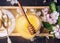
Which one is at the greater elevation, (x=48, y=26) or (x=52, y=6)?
(x=52, y=6)

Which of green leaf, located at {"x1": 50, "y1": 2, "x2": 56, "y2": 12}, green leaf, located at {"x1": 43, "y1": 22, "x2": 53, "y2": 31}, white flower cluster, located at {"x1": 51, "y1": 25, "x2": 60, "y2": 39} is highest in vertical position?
green leaf, located at {"x1": 50, "y1": 2, "x2": 56, "y2": 12}

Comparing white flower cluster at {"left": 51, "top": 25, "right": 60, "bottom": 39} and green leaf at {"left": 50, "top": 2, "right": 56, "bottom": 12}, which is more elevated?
green leaf at {"left": 50, "top": 2, "right": 56, "bottom": 12}

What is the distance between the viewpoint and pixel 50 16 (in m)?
1.35

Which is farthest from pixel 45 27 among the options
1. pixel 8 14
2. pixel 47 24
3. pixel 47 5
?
pixel 8 14

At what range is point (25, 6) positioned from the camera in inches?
52.8

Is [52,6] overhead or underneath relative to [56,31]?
overhead

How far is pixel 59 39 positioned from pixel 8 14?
13.5 inches

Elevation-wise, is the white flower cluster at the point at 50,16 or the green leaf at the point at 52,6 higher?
the green leaf at the point at 52,6

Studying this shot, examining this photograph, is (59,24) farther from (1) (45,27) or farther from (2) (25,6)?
(2) (25,6)

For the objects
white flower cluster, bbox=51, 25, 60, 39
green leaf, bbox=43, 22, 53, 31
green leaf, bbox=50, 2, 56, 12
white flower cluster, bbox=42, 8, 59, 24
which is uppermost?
green leaf, bbox=50, 2, 56, 12

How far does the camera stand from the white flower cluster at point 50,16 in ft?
4.43

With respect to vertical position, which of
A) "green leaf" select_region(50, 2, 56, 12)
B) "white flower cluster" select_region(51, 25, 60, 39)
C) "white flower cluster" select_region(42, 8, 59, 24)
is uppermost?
"green leaf" select_region(50, 2, 56, 12)

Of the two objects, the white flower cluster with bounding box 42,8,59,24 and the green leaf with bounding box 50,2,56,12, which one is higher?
the green leaf with bounding box 50,2,56,12

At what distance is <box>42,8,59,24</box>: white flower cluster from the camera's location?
1.35 meters
